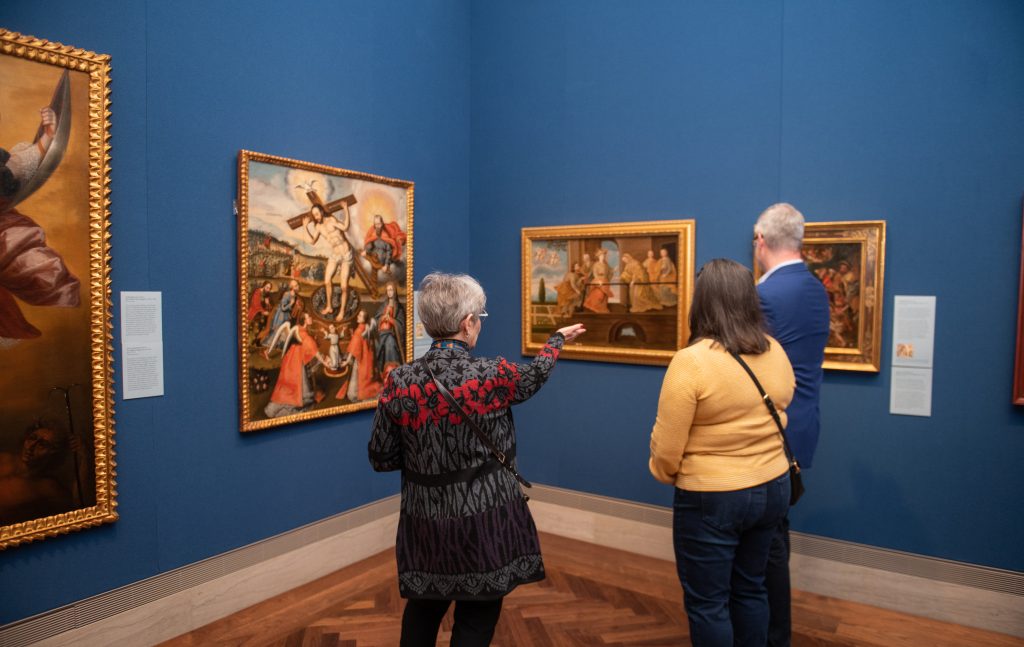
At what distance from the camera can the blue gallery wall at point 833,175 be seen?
4.16 meters

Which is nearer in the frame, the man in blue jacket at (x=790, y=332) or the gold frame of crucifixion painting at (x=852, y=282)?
the man in blue jacket at (x=790, y=332)

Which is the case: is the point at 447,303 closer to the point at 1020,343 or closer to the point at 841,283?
the point at 841,283

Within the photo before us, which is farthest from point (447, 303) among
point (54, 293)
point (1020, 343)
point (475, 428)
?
point (1020, 343)

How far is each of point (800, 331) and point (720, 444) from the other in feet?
3.35

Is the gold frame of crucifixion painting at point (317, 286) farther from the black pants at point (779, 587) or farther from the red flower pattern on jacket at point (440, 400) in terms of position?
the black pants at point (779, 587)

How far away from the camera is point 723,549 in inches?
106

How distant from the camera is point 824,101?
182 inches

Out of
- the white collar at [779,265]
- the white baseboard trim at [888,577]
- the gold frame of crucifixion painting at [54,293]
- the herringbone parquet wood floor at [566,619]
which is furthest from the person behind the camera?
the white baseboard trim at [888,577]

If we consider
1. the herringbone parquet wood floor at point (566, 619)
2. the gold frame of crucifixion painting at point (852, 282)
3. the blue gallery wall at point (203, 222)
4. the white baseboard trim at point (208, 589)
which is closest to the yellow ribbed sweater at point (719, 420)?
the herringbone parquet wood floor at point (566, 619)

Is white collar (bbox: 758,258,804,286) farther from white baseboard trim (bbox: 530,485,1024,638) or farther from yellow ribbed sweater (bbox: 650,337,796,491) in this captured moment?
white baseboard trim (bbox: 530,485,1024,638)

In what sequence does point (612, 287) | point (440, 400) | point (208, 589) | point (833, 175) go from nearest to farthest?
point (440, 400) → point (208, 589) → point (833, 175) → point (612, 287)

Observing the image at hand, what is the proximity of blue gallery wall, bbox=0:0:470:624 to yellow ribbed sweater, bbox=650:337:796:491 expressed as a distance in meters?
3.00

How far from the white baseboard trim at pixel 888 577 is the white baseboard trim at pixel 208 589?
7.28 ft

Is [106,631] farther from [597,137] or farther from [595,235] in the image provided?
[597,137]
